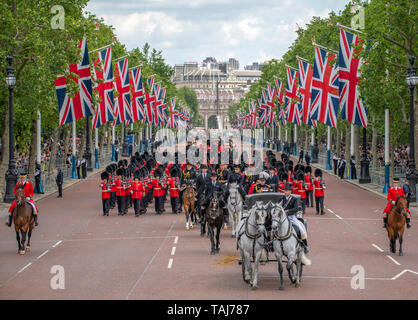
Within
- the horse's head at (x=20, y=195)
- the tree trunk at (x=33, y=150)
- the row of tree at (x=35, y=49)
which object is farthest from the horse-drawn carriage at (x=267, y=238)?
the tree trunk at (x=33, y=150)

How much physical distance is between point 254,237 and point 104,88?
3358 cm

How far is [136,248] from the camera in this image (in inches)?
900

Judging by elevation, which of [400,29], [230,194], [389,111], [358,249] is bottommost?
[358,249]

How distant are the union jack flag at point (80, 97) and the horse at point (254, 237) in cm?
2472

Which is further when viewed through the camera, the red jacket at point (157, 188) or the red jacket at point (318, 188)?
the red jacket at point (318, 188)

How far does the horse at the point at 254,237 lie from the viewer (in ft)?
52.6

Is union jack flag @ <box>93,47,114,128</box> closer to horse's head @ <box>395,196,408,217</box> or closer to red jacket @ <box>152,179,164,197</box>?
red jacket @ <box>152,179,164,197</box>

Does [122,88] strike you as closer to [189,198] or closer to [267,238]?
[189,198]

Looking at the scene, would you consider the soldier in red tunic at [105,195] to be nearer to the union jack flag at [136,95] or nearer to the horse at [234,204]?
the horse at [234,204]

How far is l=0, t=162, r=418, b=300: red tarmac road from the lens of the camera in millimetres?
16188
